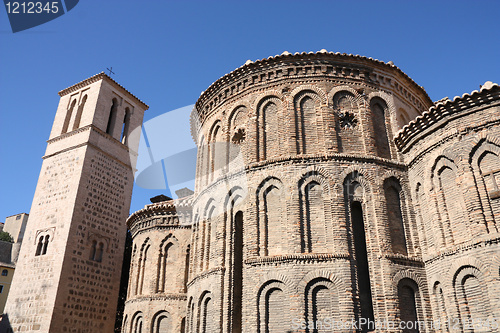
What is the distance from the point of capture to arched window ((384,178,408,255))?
444 inches

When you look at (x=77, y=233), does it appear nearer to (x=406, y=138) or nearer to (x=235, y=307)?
(x=235, y=307)

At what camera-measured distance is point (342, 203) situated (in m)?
11.4

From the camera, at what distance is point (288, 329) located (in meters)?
10.3

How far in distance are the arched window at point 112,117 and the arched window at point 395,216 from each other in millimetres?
17140

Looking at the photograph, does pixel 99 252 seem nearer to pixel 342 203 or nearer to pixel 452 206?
pixel 342 203

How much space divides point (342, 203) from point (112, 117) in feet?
57.1

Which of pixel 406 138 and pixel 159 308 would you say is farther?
pixel 159 308

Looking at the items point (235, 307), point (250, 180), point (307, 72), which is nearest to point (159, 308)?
point (235, 307)

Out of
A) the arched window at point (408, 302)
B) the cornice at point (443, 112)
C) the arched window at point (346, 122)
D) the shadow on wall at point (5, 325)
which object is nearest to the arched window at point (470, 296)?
the arched window at point (408, 302)

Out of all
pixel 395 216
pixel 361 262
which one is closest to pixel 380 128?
pixel 395 216

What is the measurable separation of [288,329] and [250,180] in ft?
14.3

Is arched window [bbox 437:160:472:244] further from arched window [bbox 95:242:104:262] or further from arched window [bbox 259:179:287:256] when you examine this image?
arched window [bbox 95:242:104:262]

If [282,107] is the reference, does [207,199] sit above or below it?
below

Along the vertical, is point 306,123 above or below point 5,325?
above
